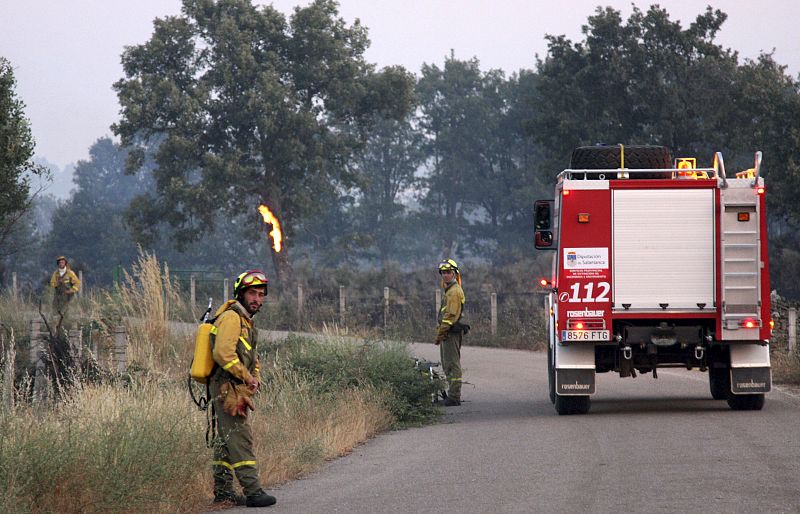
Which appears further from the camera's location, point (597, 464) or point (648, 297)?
point (648, 297)

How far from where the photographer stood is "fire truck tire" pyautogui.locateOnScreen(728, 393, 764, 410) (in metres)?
15.9

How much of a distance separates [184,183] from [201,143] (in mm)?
2067

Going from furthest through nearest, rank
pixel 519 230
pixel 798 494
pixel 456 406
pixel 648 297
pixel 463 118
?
pixel 463 118 < pixel 519 230 < pixel 456 406 < pixel 648 297 < pixel 798 494

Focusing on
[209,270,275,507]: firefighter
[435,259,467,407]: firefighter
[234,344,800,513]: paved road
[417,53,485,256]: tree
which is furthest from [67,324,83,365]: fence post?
[417,53,485,256]: tree

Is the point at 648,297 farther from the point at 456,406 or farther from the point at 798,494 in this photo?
the point at 798,494

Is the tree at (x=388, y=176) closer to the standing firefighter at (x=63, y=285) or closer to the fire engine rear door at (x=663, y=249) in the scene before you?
the standing firefighter at (x=63, y=285)

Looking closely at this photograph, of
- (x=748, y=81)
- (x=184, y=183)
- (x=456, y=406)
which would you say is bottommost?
(x=456, y=406)

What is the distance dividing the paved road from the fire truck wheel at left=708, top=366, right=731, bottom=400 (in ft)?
0.46

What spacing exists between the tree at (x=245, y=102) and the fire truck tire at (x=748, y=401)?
37.8 m

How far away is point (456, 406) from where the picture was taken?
59.1 ft

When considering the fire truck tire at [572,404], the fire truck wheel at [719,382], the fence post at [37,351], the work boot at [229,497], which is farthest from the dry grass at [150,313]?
the work boot at [229,497]

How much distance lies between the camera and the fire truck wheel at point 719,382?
657 inches

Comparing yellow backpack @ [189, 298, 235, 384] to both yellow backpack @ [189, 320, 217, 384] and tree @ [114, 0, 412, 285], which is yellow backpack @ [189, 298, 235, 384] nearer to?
yellow backpack @ [189, 320, 217, 384]

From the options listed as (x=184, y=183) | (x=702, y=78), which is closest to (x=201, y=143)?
(x=184, y=183)
